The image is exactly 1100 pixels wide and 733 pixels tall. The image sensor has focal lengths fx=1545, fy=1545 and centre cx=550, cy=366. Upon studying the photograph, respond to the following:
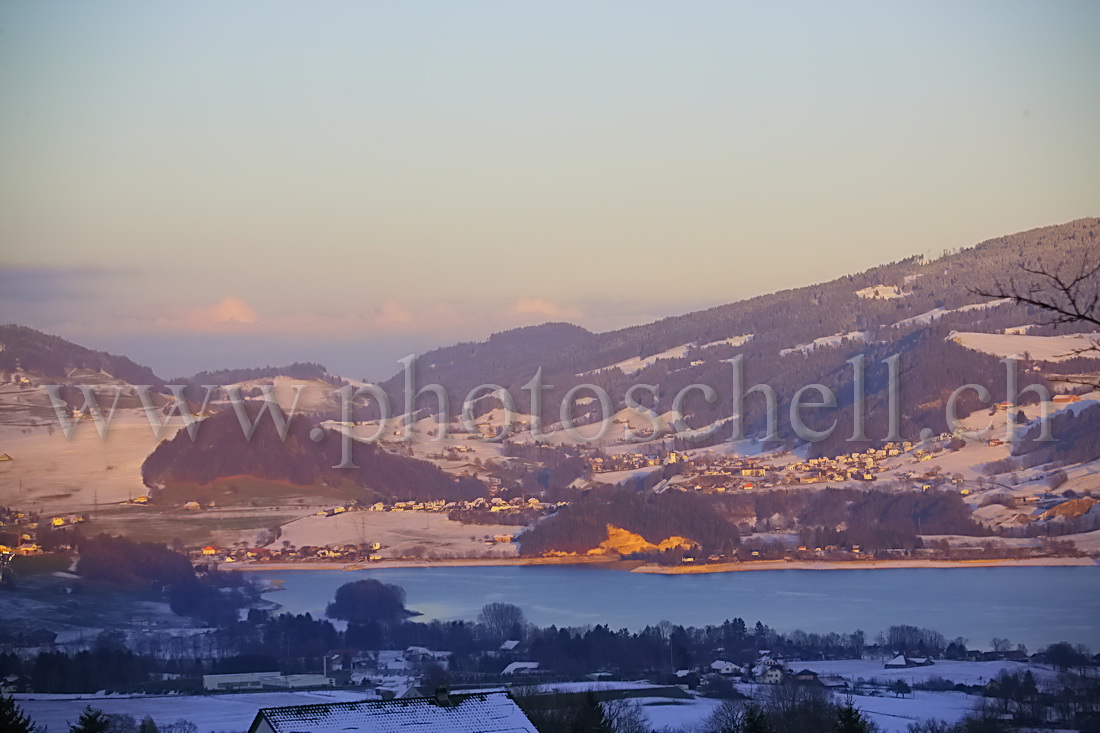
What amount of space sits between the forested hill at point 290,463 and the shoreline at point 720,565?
11.3 m

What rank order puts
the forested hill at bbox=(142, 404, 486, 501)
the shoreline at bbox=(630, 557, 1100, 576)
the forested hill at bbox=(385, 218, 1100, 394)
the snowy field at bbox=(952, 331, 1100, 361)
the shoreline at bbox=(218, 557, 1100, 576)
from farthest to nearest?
1. the forested hill at bbox=(385, 218, 1100, 394)
2. the snowy field at bbox=(952, 331, 1100, 361)
3. the forested hill at bbox=(142, 404, 486, 501)
4. the shoreline at bbox=(218, 557, 1100, 576)
5. the shoreline at bbox=(630, 557, 1100, 576)

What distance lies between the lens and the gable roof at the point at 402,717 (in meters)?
11.7

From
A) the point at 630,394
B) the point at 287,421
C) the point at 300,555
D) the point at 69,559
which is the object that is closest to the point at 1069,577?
the point at 300,555

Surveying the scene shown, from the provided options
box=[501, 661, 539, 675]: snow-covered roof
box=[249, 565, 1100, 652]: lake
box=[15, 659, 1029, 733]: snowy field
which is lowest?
box=[501, 661, 539, 675]: snow-covered roof

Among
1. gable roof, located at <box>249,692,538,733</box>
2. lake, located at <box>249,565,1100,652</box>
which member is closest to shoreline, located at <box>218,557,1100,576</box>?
lake, located at <box>249,565,1100,652</box>

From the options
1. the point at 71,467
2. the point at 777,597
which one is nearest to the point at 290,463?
the point at 71,467

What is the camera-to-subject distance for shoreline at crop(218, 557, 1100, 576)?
55.3 m

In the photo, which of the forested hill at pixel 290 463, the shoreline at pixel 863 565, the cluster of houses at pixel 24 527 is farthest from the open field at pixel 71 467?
the shoreline at pixel 863 565

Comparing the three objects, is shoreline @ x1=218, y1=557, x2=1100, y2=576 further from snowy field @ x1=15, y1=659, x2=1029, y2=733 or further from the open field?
snowy field @ x1=15, y1=659, x2=1029, y2=733

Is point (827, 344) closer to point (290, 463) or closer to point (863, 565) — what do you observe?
point (290, 463)

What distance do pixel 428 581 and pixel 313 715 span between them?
40.6 m

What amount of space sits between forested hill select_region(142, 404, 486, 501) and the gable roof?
55081mm

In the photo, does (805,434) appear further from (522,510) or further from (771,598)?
(771,598)

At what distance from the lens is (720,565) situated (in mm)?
57250
